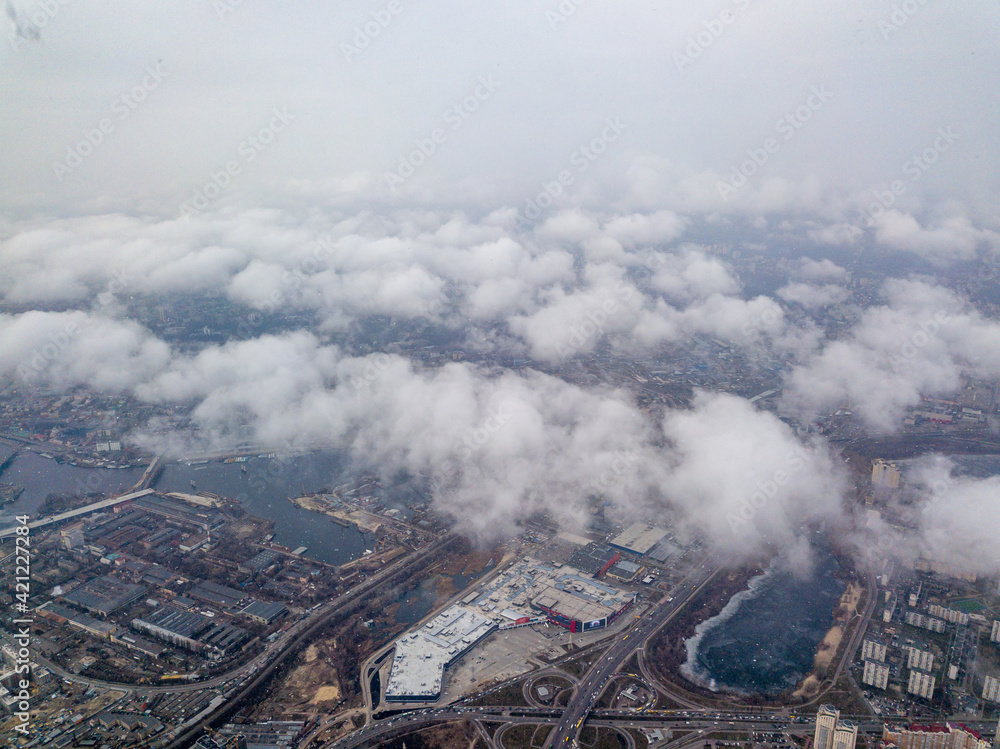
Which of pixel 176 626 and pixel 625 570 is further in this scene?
pixel 625 570

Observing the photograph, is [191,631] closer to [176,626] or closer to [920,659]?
[176,626]

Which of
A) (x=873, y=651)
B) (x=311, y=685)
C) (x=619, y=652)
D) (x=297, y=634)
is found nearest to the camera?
(x=311, y=685)

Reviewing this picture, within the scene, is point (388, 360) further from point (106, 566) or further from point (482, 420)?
point (106, 566)

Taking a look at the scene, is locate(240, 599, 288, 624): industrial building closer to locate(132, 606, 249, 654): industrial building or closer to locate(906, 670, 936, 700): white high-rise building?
locate(132, 606, 249, 654): industrial building

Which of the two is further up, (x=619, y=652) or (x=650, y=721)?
(x=650, y=721)

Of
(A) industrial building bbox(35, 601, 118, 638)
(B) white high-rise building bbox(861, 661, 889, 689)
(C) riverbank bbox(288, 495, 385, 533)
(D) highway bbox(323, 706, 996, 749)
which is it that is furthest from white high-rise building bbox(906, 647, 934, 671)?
(A) industrial building bbox(35, 601, 118, 638)

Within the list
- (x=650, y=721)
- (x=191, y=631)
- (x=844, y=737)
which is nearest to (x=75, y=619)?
(x=191, y=631)

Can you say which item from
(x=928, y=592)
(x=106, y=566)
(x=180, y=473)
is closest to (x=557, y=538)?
(x=928, y=592)

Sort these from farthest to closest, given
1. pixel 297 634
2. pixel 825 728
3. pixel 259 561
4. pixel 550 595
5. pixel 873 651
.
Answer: pixel 259 561, pixel 550 595, pixel 297 634, pixel 873 651, pixel 825 728
